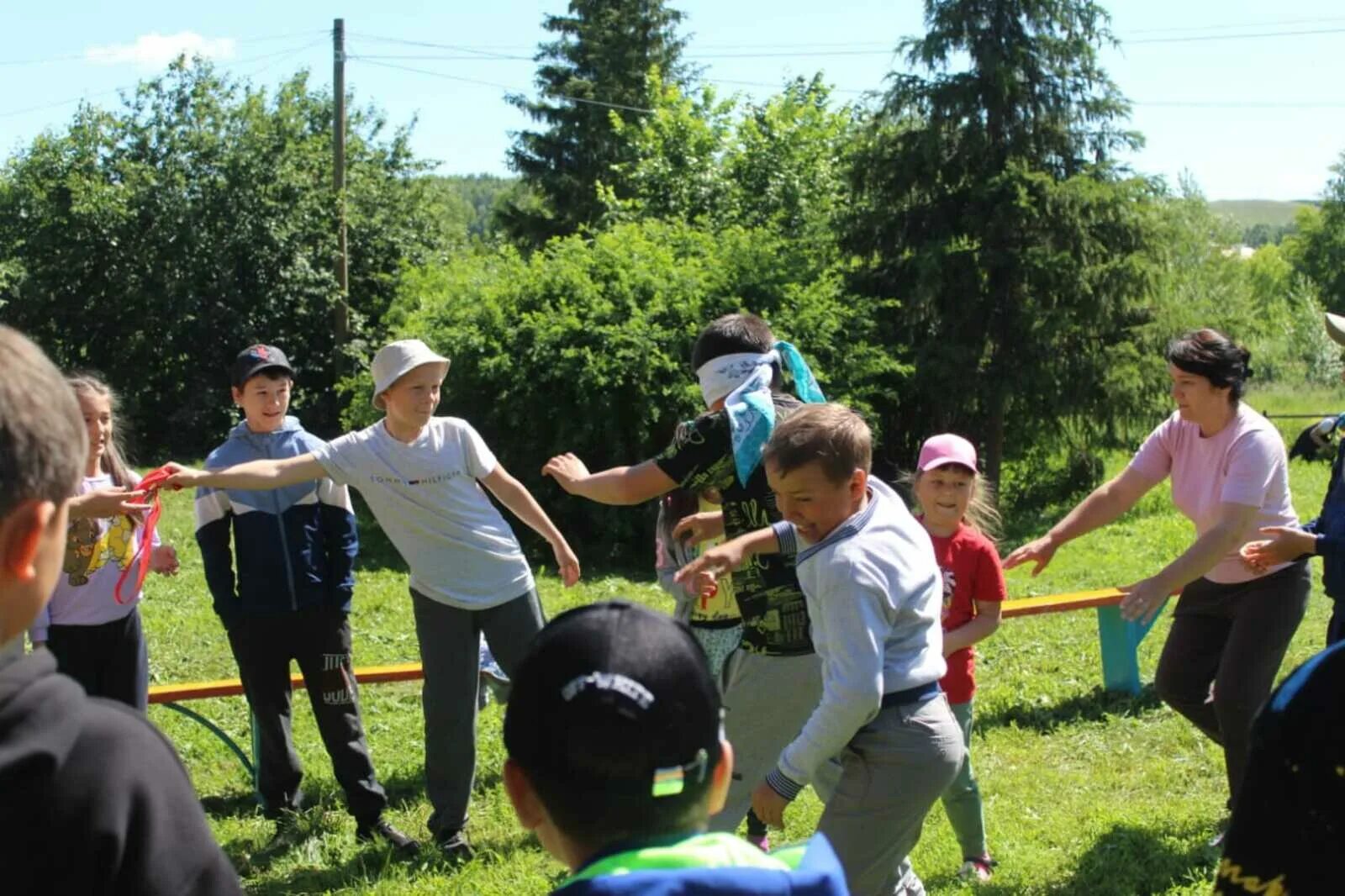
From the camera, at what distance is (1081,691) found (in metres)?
7.46

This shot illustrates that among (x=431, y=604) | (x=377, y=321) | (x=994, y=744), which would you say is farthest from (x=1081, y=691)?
(x=377, y=321)

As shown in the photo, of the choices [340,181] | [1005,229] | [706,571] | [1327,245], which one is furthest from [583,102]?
[1327,245]

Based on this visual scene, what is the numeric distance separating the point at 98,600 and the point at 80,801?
4.02 m

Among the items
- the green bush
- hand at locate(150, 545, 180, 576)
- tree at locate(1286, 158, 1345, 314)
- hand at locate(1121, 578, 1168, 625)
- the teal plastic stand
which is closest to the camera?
hand at locate(1121, 578, 1168, 625)

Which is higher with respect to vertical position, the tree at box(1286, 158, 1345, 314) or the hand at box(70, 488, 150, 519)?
the tree at box(1286, 158, 1345, 314)

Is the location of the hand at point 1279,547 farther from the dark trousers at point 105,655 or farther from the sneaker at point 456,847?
the dark trousers at point 105,655

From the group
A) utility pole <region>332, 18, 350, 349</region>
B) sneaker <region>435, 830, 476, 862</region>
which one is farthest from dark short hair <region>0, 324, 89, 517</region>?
utility pole <region>332, 18, 350, 349</region>

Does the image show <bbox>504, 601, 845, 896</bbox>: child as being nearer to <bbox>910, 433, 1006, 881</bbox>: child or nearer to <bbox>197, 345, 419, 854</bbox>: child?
<bbox>910, 433, 1006, 881</bbox>: child

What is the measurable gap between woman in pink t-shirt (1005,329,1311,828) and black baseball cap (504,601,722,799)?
318cm

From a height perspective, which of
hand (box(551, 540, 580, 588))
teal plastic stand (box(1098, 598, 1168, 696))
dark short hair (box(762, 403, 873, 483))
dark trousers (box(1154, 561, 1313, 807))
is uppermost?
dark short hair (box(762, 403, 873, 483))

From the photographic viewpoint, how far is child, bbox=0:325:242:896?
1.47 metres

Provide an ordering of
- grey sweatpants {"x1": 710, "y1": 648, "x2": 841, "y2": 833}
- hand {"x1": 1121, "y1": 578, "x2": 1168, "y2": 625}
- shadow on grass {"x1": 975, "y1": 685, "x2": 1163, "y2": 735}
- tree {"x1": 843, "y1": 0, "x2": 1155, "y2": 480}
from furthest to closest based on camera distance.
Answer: tree {"x1": 843, "y1": 0, "x2": 1155, "y2": 480}, shadow on grass {"x1": 975, "y1": 685, "x2": 1163, "y2": 735}, hand {"x1": 1121, "y1": 578, "x2": 1168, "y2": 625}, grey sweatpants {"x1": 710, "y1": 648, "x2": 841, "y2": 833}

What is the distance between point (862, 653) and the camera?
3252mm

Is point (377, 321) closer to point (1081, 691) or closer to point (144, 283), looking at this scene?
point (144, 283)
